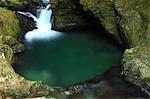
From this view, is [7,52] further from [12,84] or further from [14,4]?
[14,4]

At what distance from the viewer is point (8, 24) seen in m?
15.5

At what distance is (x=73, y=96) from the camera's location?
11891mm

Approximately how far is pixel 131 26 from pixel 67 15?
136 inches

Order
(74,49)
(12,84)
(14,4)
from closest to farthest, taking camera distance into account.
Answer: (12,84), (74,49), (14,4)

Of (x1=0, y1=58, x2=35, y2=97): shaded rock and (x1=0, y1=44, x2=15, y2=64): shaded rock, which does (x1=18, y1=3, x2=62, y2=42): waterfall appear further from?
(x1=0, y1=58, x2=35, y2=97): shaded rock

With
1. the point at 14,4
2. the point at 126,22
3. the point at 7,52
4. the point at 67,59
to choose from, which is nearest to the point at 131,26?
the point at 126,22

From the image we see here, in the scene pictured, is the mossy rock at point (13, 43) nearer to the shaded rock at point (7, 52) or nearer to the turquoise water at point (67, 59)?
the turquoise water at point (67, 59)

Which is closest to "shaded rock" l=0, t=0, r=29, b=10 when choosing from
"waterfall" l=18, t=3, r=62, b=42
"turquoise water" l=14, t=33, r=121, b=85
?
"waterfall" l=18, t=3, r=62, b=42

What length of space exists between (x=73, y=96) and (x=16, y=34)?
192 inches

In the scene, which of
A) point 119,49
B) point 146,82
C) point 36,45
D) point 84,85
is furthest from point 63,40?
point 146,82

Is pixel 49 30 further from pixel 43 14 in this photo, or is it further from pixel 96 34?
pixel 96 34

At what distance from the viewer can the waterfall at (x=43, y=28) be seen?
15.8 m

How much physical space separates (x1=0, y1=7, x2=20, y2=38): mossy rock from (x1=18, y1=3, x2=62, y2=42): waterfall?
1.80 feet

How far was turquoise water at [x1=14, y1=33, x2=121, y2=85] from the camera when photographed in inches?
518
